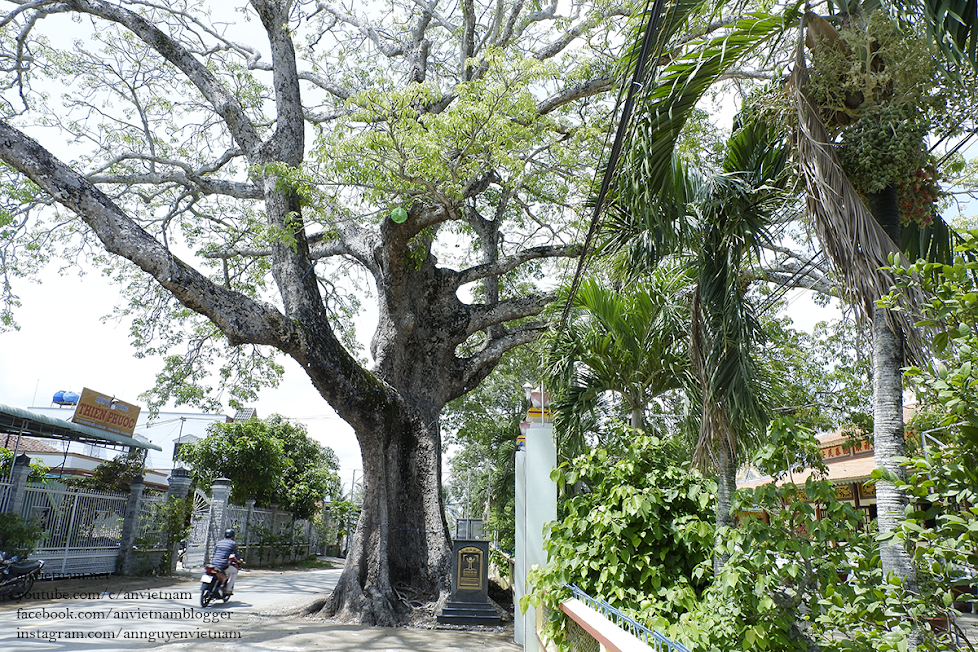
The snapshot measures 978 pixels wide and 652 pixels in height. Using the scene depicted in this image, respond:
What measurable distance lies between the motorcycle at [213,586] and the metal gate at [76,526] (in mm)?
3339

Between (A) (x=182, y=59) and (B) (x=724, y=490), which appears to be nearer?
(B) (x=724, y=490)

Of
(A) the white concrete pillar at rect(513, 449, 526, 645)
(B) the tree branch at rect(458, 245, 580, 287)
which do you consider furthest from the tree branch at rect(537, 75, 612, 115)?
(A) the white concrete pillar at rect(513, 449, 526, 645)

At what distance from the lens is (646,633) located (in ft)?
10.0

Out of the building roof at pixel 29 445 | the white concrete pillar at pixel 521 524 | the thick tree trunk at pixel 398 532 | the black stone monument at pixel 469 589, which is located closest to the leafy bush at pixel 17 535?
the thick tree trunk at pixel 398 532

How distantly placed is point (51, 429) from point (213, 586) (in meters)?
8.61

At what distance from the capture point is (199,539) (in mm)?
18391

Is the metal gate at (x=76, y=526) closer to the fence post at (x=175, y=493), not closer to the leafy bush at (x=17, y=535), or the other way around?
the leafy bush at (x=17, y=535)

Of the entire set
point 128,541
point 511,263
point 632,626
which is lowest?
point 632,626

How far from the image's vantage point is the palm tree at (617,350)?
6066 mm

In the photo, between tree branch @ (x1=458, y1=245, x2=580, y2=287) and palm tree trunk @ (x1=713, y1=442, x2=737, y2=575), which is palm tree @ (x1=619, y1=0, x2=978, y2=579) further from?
tree branch @ (x1=458, y1=245, x2=580, y2=287)

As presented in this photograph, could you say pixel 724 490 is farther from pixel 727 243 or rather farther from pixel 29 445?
pixel 29 445

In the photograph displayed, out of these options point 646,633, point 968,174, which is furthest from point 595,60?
point 646,633

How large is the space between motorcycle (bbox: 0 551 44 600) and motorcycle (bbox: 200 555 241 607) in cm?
257

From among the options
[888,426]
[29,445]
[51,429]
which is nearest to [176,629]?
[888,426]
